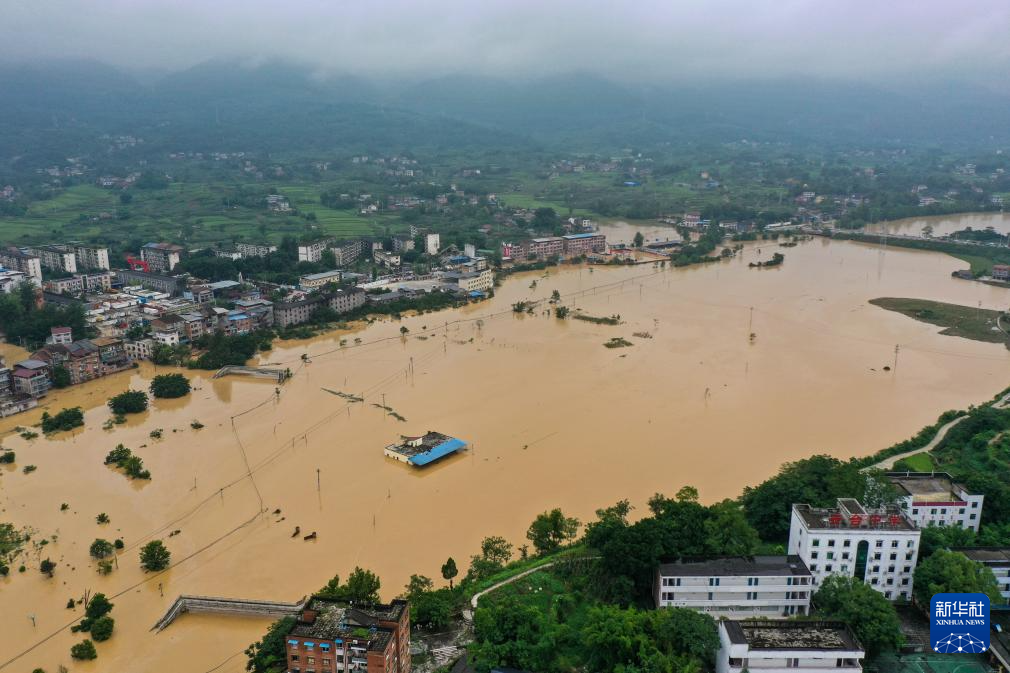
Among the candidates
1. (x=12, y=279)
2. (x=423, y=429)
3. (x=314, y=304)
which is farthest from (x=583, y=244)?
(x=12, y=279)

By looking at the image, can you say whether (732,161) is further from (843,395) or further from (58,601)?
(58,601)

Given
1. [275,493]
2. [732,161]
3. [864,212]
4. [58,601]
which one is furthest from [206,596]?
[732,161]

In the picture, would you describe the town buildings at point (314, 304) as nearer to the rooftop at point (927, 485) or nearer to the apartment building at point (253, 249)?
the apartment building at point (253, 249)

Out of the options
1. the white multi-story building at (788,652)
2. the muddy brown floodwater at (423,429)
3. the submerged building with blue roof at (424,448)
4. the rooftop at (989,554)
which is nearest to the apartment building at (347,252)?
the muddy brown floodwater at (423,429)

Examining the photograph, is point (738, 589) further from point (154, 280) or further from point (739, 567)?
point (154, 280)

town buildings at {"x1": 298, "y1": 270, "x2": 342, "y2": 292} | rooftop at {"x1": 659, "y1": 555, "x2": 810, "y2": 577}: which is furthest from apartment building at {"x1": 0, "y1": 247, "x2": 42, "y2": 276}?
rooftop at {"x1": 659, "y1": 555, "x2": 810, "y2": 577}

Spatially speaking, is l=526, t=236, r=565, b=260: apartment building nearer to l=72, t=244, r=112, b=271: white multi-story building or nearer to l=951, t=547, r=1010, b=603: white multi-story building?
l=72, t=244, r=112, b=271: white multi-story building
